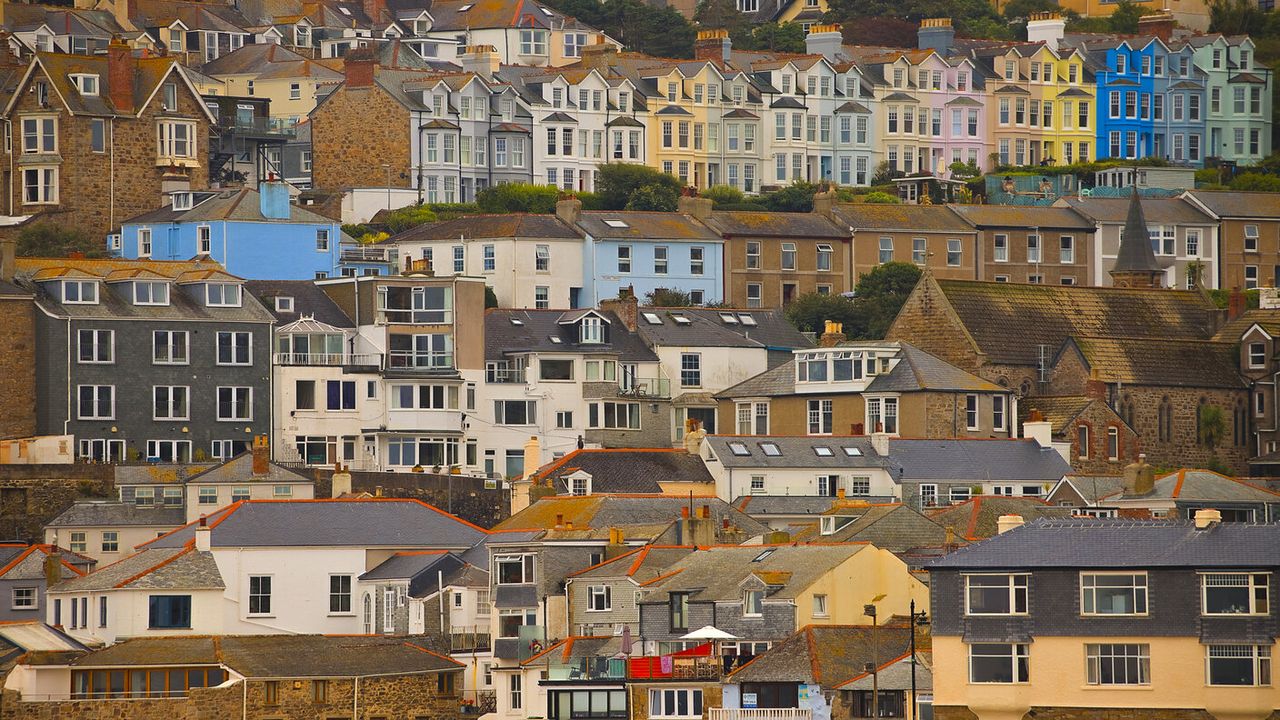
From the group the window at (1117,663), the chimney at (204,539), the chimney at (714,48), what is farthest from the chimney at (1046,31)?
the window at (1117,663)

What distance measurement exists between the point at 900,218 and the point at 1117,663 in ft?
205

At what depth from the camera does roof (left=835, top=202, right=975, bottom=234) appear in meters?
120

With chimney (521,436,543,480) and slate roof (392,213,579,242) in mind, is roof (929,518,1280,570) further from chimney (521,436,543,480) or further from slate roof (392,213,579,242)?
slate roof (392,213,579,242)

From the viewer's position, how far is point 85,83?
374 feet

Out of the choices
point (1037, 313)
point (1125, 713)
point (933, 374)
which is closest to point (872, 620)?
point (1125, 713)

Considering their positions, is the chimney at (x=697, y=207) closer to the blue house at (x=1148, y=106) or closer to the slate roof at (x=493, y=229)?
the slate roof at (x=493, y=229)

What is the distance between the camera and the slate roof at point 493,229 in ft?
371

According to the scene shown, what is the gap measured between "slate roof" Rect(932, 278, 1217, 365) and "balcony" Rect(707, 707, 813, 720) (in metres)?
40.1

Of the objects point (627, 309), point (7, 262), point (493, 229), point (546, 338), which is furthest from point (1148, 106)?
point (7, 262)

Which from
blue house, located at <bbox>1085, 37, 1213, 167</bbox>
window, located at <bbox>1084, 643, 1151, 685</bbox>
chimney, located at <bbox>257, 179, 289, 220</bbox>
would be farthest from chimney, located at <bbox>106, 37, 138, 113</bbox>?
window, located at <bbox>1084, 643, 1151, 685</bbox>

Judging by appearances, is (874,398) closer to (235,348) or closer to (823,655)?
(235,348)

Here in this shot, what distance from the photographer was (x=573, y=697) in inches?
2712

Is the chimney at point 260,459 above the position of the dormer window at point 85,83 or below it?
below

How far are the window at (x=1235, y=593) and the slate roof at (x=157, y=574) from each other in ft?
93.4
